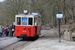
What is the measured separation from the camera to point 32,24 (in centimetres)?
1514

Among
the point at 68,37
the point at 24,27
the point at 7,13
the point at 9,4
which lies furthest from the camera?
the point at 7,13

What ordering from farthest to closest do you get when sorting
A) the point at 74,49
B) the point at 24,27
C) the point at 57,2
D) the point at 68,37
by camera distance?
the point at 57,2, the point at 24,27, the point at 68,37, the point at 74,49

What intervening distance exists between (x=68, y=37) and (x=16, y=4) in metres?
22.6

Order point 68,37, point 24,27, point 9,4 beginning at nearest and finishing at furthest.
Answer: point 68,37 → point 24,27 → point 9,4

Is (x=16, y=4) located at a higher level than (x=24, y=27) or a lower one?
higher

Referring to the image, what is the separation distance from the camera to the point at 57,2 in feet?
75.1

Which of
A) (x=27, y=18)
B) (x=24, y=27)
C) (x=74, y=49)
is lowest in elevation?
(x=74, y=49)

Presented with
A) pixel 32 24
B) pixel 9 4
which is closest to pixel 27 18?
pixel 32 24

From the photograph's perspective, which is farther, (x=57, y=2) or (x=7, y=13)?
(x=7, y=13)

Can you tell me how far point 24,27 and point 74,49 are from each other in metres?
7.44

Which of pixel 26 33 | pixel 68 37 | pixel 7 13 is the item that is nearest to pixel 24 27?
pixel 26 33

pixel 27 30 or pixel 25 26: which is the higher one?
pixel 25 26

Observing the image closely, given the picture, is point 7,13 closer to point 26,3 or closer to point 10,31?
point 26,3

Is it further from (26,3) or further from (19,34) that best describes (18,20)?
(26,3)
